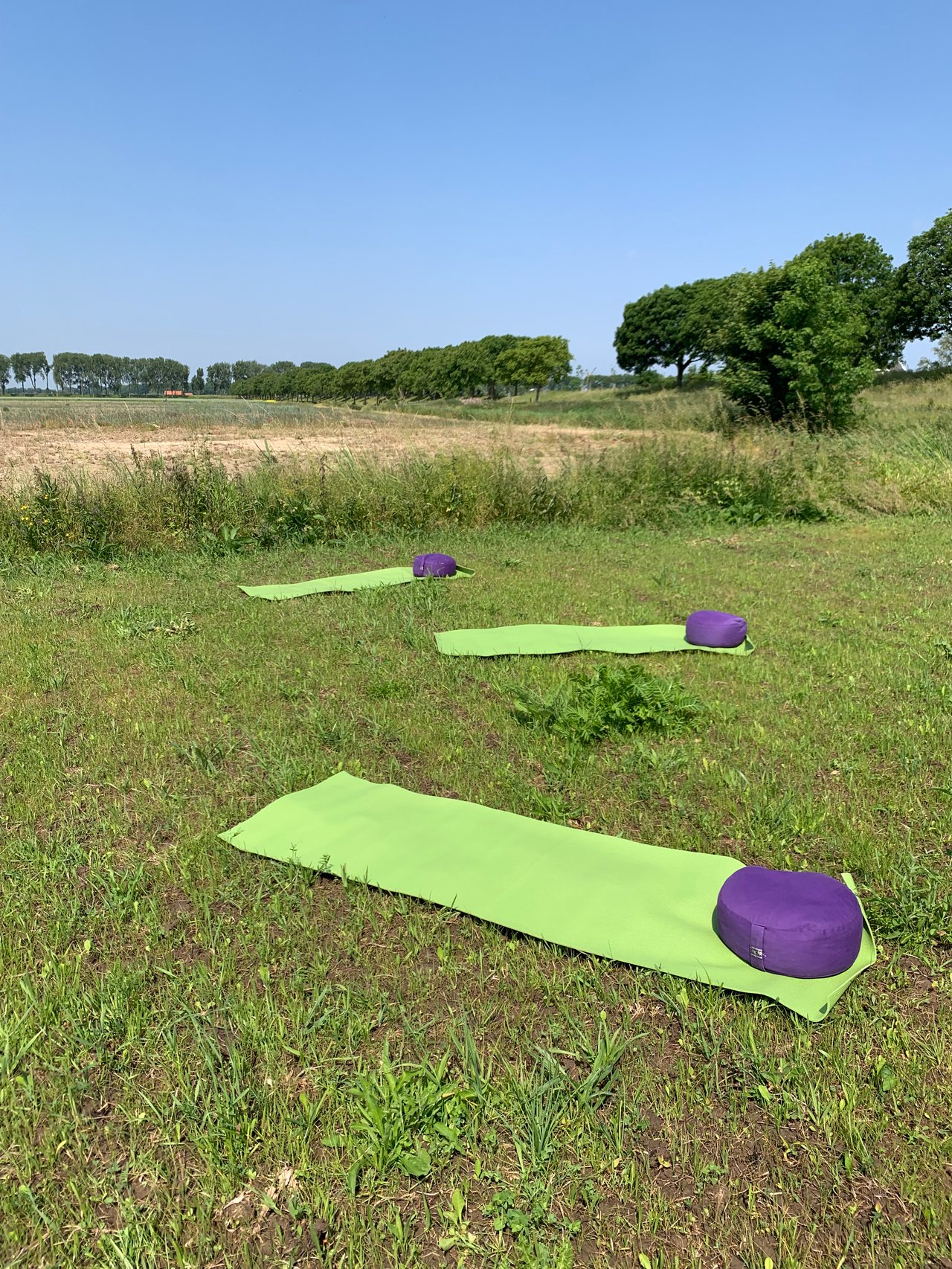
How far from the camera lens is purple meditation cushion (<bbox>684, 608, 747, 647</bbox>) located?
440 cm

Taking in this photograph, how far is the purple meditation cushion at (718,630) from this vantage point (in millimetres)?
4402

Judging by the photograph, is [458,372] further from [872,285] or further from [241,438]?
[241,438]

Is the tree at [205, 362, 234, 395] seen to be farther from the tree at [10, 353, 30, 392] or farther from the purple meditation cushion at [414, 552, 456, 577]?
the purple meditation cushion at [414, 552, 456, 577]

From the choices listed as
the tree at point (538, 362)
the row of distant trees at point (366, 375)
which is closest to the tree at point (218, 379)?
the row of distant trees at point (366, 375)

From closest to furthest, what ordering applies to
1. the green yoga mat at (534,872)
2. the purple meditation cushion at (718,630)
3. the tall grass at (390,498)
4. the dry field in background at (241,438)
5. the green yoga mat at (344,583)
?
the green yoga mat at (534,872) < the purple meditation cushion at (718,630) < the green yoga mat at (344,583) < the tall grass at (390,498) < the dry field in background at (241,438)

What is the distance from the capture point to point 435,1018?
1.76 meters

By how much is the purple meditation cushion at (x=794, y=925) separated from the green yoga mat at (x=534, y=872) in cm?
4

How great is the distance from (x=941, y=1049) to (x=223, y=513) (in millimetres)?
7301

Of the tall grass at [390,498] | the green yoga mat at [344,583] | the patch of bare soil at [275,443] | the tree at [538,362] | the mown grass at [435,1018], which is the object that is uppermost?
the tree at [538,362]

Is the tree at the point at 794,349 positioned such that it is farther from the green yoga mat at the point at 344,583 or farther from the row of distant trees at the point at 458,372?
the row of distant trees at the point at 458,372

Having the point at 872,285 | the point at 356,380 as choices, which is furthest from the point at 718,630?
the point at 356,380

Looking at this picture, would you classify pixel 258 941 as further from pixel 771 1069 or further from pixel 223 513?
pixel 223 513

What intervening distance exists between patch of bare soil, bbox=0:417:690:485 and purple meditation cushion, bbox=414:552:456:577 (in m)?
3.31

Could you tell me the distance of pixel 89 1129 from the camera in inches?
59.0
